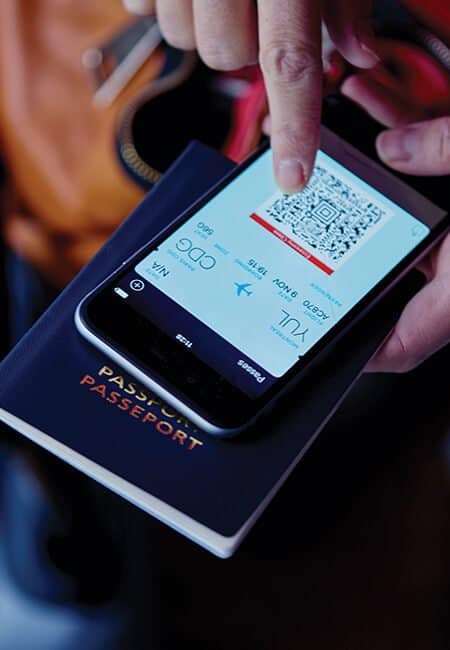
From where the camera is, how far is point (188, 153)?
687 millimetres

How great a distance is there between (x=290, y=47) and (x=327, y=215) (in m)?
0.13

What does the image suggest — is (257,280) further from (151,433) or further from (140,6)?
(140,6)

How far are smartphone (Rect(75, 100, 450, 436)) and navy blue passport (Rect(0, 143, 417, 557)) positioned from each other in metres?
0.01

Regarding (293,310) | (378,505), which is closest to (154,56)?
(293,310)

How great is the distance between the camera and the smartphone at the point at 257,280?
1.99 feet

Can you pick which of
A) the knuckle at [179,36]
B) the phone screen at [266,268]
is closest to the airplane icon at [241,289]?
the phone screen at [266,268]

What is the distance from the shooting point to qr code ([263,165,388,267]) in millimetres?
652

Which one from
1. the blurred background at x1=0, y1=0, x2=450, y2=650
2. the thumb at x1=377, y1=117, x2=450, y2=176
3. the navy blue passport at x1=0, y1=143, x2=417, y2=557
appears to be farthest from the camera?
the blurred background at x1=0, y1=0, x2=450, y2=650

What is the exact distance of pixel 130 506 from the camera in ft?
3.34

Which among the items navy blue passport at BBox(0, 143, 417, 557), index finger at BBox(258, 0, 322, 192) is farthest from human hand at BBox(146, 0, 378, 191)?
navy blue passport at BBox(0, 143, 417, 557)

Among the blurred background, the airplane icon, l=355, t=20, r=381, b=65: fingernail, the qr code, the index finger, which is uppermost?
l=355, t=20, r=381, b=65: fingernail

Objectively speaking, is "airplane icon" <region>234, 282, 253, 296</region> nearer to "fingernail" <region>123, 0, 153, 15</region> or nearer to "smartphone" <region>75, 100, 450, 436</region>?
"smartphone" <region>75, 100, 450, 436</region>

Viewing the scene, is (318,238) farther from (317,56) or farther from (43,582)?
(43,582)

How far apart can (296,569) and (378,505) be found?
134 millimetres
